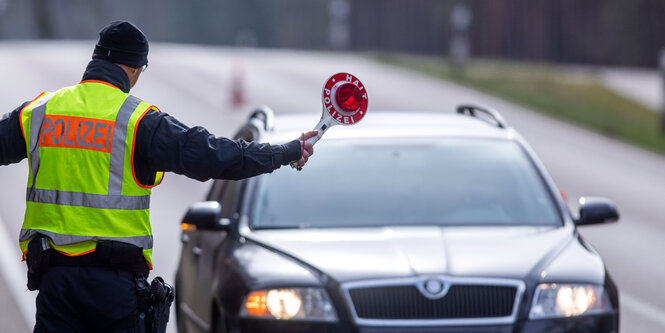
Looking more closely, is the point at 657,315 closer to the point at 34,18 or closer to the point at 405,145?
the point at 405,145

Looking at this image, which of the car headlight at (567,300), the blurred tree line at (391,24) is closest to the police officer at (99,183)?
the car headlight at (567,300)

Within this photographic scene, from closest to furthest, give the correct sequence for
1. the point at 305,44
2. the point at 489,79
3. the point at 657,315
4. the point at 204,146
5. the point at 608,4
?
the point at 204,146, the point at 657,315, the point at 489,79, the point at 608,4, the point at 305,44

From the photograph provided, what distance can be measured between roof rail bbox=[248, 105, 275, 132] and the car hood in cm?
107

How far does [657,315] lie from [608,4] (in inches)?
1376

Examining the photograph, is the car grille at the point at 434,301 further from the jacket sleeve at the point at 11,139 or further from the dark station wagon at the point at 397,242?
the jacket sleeve at the point at 11,139

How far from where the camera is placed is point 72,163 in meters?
4.92

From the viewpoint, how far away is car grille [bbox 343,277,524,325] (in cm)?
600

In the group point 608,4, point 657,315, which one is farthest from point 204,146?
point 608,4

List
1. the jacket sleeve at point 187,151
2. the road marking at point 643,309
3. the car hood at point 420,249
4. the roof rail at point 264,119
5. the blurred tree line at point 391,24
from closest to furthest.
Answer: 1. the jacket sleeve at point 187,151
2. the car hood at point 420,249
3. the roof rail at point 264,119
4. the road marking at point 643,309
5. the blurred tree line at point 391,24

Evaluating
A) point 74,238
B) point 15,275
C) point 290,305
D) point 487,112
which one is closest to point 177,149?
point 74,238

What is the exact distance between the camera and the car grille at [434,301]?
6.00 meters

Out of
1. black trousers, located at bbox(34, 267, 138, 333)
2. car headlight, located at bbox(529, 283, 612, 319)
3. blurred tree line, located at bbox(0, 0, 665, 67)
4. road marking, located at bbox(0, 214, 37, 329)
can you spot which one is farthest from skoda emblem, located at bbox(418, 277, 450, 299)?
blurred tree line, located at bbox(0, 0, 665, 67)

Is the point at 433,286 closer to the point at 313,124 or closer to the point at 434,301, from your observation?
the point at 434,301

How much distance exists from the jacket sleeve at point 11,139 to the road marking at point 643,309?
556 cm
